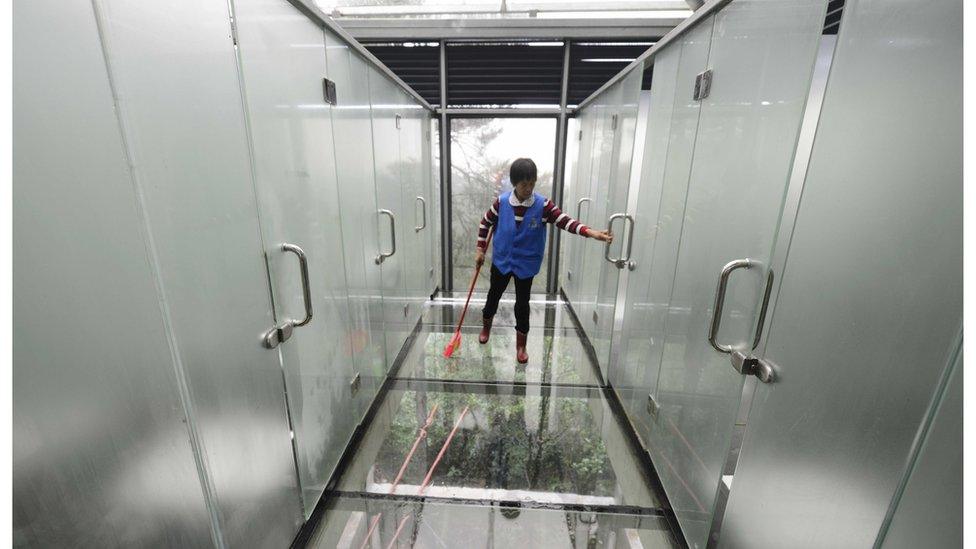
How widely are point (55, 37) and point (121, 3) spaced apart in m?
0.17

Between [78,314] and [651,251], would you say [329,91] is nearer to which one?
[78,314]

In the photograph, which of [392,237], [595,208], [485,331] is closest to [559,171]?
[595,208]

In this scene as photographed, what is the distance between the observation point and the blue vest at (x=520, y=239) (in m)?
2.60

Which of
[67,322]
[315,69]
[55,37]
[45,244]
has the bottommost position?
[67,322]

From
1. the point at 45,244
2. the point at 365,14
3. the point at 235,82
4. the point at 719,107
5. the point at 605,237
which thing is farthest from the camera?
the point at 365,14

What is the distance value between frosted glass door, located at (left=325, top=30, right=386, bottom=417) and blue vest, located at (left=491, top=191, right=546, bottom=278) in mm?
847

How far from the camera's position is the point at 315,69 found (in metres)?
1.51

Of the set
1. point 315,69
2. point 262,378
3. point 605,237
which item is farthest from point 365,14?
point 262,378

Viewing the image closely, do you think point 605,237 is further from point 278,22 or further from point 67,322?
point 67,322

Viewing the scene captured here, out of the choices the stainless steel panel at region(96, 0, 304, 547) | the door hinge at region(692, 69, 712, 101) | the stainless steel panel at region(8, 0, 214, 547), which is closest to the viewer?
the stainless steel panel at region(8, 0, 214, 547)

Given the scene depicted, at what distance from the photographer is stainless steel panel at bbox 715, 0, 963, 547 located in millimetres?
654

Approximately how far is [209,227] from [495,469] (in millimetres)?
1612

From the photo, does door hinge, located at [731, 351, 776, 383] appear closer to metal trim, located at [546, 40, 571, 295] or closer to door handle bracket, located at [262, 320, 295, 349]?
door handle bracket, located at [262, 320, 295, 349]

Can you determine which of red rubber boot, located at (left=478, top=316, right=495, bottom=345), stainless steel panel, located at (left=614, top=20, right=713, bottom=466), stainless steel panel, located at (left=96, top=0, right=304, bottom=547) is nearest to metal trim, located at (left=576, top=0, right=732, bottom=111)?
stainless steel panel, located at (left=614, top=20, right=713, bottom=466)
